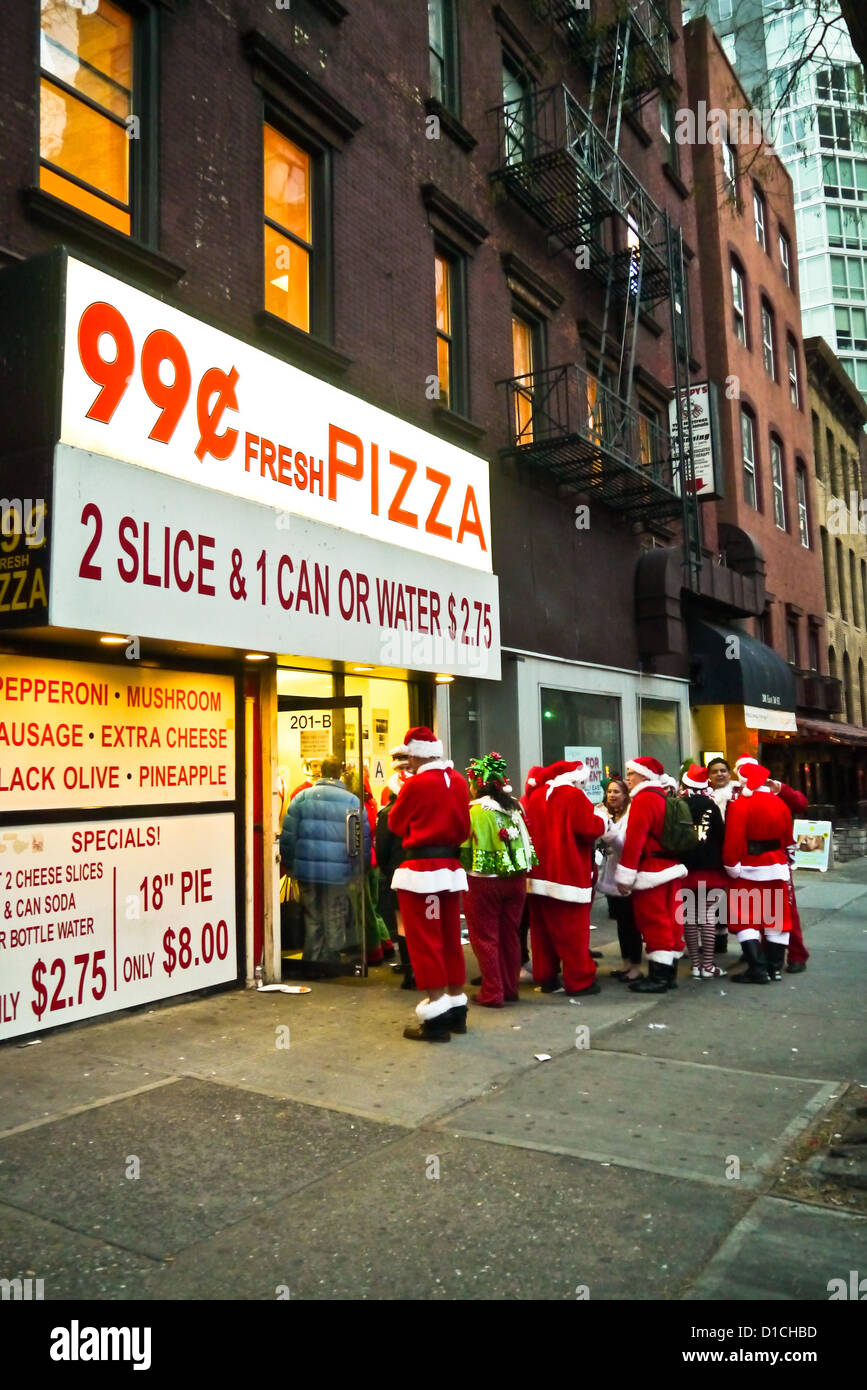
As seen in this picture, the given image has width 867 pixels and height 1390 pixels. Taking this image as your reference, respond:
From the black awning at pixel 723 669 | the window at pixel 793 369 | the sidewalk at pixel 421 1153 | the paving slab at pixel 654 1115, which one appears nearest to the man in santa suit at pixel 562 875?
the sidewalk at pixel 421 1153

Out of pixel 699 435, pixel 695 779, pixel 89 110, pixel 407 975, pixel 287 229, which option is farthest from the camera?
pixel 699 435

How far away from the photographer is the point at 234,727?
8.42m

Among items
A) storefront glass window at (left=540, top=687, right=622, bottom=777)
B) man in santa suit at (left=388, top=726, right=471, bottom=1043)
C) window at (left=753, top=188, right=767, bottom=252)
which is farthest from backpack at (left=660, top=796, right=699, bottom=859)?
window at (left=753, top=188, right=767, bottom=252)

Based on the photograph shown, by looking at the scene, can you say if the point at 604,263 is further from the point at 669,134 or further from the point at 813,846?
the point at 813,846

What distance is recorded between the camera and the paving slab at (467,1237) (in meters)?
3.47

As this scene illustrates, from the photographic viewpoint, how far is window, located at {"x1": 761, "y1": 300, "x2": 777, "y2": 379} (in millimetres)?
23967

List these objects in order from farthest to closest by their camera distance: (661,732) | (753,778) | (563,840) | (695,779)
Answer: (661,732)
(695,779)
(753,778)
(563,840)

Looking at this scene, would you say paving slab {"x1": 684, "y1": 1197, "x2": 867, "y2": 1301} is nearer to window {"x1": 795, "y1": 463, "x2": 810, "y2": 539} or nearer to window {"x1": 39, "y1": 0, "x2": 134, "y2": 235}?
window {"x1": 39, "y1": 0, "x2": 134, "y2": 235}

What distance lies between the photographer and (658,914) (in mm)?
8227

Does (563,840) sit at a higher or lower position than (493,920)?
higher

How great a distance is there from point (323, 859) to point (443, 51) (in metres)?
9.89

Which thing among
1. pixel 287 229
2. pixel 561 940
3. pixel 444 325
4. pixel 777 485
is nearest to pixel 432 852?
pixel 561 940

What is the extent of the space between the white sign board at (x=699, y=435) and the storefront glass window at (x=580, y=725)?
4.85m

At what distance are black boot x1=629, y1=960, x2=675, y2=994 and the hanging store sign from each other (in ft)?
11.8
